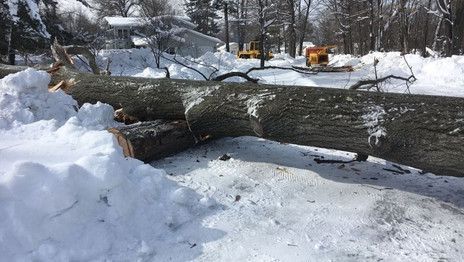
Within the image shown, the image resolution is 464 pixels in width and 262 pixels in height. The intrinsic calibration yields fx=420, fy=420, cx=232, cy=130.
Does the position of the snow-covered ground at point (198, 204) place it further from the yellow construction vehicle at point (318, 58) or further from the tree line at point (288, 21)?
the yellow construction vehicle at point (318, 58)

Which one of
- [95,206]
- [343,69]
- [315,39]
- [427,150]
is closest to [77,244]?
[95,206]

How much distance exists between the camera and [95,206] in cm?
294

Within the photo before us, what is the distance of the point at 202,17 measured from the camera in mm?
55375

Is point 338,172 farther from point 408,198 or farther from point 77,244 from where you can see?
point 77,244

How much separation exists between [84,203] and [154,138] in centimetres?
186

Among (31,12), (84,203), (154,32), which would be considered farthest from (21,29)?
(84,203)

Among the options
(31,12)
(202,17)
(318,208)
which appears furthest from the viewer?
(202,17)

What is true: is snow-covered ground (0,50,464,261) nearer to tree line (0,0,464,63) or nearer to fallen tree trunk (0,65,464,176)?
fallen tree trunk (0,65,464,176)

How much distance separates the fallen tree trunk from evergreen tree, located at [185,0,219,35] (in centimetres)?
4894

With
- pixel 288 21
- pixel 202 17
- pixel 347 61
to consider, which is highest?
pixel 202 17

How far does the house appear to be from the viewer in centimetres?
2370

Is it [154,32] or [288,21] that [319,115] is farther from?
[288,21]

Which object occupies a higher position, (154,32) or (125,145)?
(154,32)

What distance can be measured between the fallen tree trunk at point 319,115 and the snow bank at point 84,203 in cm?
127
